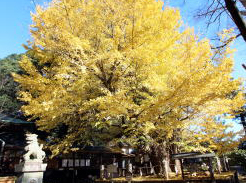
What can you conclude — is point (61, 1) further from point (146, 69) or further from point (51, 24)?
point (146, 69)

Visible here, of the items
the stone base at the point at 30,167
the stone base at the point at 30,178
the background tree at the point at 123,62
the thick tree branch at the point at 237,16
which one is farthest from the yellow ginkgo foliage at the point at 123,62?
the thick tree branch at the point at 237,16

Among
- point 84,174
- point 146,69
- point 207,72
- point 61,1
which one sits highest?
point 61,1

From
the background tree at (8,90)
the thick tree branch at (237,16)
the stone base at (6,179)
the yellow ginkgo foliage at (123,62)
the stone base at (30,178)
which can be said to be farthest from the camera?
the background tree at (8,90)

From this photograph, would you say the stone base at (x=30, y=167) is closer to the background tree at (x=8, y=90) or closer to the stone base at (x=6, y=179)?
the stone base at (x=6, y=179)

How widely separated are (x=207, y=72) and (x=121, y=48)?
11.5 feet

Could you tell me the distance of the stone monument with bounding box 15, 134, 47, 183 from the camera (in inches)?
199

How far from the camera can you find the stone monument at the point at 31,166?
5.04 metres

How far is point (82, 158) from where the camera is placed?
13.7 meters

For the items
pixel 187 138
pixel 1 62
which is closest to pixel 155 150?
pixel 187 138

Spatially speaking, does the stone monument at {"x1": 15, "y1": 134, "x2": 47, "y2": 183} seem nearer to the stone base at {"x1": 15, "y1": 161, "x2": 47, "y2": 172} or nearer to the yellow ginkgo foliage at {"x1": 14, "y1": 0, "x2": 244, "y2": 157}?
the stone base at {"x1": 15, "y1": 161, "x2": 47, "y2": 172}

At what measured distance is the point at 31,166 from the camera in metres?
5.16

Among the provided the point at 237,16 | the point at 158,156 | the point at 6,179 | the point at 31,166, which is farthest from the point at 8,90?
the point at 237,16

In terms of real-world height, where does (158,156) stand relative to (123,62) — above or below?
below

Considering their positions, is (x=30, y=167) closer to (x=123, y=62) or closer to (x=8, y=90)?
(x=123, y=62)
